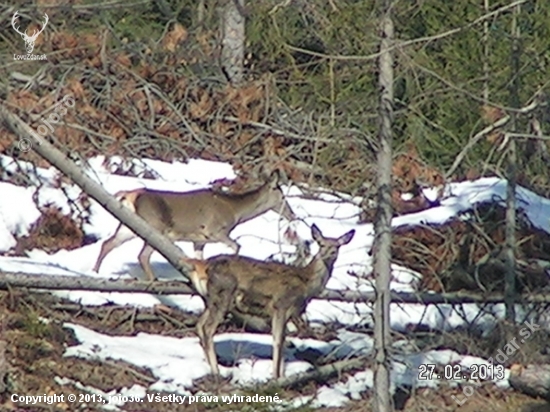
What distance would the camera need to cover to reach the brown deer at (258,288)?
416 inches

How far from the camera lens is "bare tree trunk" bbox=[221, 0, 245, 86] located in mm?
19469

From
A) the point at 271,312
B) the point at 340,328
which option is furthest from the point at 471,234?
the point at 271,312

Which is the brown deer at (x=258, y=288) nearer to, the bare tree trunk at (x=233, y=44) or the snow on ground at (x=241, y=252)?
A: the snow on ground at (x=241, y=252)

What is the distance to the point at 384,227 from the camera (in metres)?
9.09

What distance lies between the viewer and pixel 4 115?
10.4 m

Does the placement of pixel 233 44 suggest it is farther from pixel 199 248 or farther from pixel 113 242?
pixel 113 242

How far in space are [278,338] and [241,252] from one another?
3.75 m

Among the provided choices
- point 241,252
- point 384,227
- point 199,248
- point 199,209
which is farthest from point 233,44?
point 384,227

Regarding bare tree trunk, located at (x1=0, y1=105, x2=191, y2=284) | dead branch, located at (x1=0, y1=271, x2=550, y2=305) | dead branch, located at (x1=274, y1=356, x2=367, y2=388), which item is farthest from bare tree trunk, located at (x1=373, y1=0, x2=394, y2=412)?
bare tree trunk, located at (x1=0, y1=105, x2=191, y2=284)

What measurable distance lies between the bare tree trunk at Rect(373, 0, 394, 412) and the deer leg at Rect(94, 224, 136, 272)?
4.53 metres

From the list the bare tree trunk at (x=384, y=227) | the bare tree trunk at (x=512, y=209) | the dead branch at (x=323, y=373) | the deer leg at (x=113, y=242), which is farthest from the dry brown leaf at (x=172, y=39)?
the bare tree trunk at (x=384, y=227)

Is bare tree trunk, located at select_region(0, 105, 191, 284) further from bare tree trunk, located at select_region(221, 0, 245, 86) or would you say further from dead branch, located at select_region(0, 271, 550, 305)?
bare tree trunk, located at select_region(221, 0, 245, 86)

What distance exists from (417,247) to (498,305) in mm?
1133

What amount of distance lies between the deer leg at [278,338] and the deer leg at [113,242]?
2.84 m
